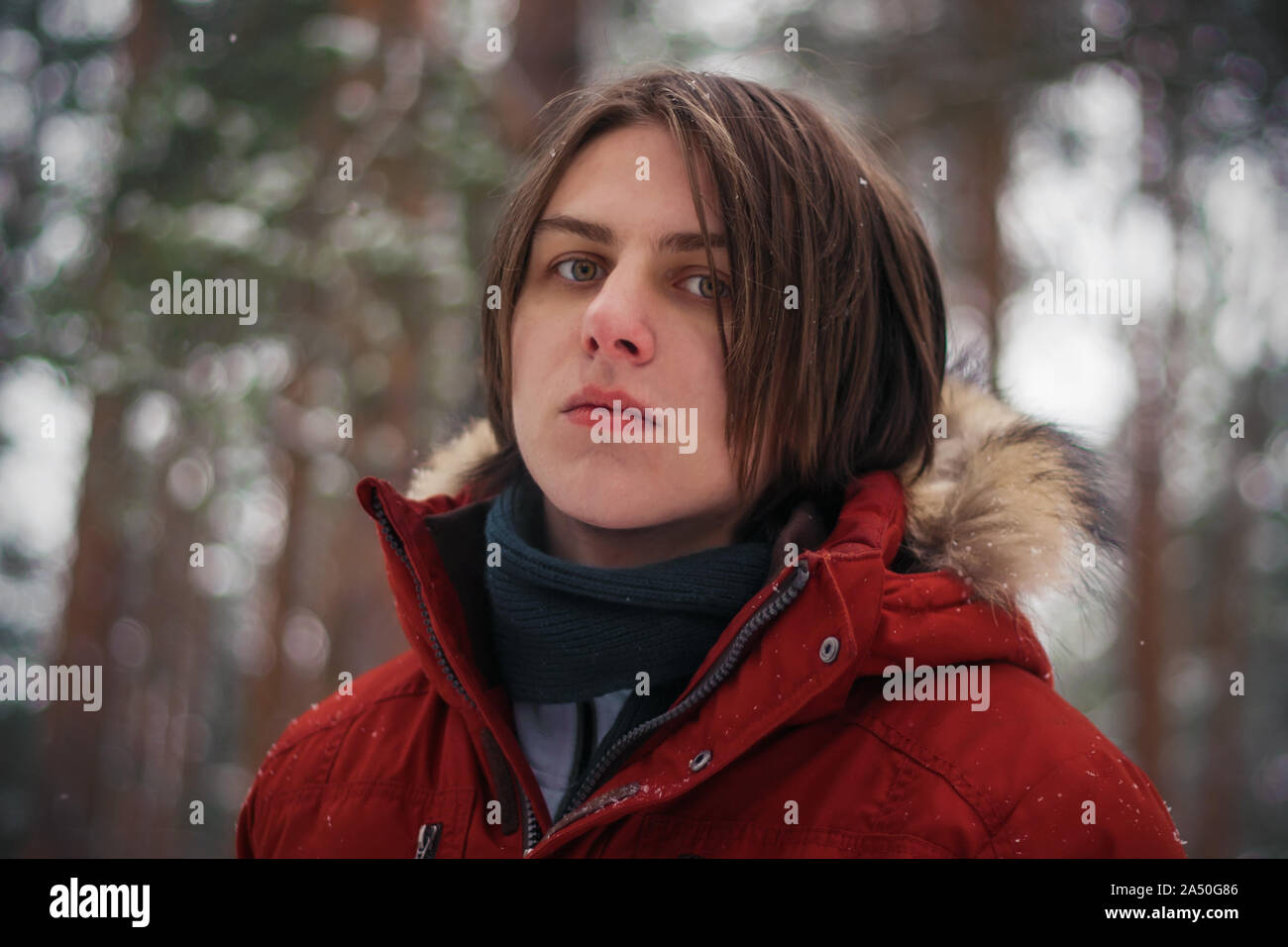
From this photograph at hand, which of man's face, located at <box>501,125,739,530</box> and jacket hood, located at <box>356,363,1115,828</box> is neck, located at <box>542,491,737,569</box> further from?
jacket hood, located at <box>356,363,1115,828</box>

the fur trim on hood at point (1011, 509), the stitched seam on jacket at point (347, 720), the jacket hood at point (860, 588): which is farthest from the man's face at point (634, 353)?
the stitched seam on jacket at point (347, 720)

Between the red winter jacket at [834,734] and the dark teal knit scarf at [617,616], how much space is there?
12cm

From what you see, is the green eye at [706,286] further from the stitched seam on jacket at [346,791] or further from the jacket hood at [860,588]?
the stitched seam on jacket at [346,791]

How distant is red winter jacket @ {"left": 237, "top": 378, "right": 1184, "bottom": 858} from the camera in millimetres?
1516

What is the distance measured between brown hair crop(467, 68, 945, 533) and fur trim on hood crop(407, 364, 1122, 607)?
11 cm

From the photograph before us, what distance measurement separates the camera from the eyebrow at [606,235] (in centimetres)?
181

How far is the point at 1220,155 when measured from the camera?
8680mm

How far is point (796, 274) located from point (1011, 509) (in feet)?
2.05

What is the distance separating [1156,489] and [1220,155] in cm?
327

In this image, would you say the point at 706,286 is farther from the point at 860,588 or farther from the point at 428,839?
the point at 428,839

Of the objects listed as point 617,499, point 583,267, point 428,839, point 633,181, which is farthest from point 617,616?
point 633,181

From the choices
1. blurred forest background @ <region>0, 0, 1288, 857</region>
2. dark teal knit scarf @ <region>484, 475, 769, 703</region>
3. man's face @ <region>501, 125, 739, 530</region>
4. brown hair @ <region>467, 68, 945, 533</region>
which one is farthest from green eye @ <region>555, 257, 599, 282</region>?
blurred forest background @ <region>0, 0, 1288, 857</region>
